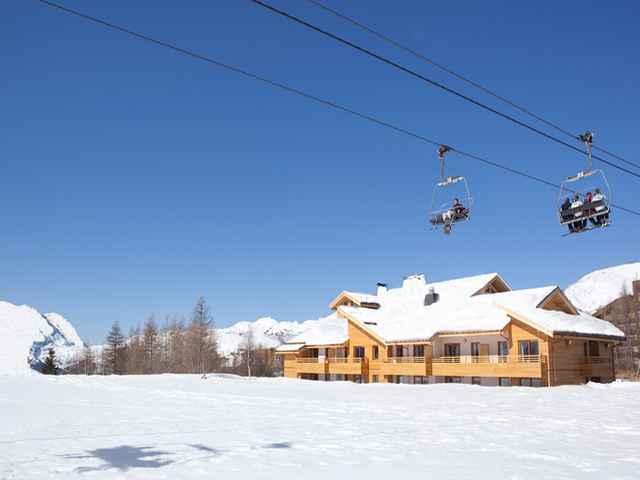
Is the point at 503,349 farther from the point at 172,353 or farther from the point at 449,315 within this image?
the point at 172,353

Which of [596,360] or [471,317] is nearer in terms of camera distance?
[596,360]

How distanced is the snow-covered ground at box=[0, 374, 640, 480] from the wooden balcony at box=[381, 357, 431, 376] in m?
22.5

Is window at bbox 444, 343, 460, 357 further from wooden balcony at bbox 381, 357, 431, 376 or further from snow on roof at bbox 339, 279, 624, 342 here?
snow on roof at bbox 339, 279, 624, 342

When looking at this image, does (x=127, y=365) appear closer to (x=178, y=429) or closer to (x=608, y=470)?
(x=178, y=429)

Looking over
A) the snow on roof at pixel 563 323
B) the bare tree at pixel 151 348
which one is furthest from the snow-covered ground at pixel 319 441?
the bare tree at pixel 151 348

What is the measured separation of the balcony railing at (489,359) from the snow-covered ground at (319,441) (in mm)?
16393

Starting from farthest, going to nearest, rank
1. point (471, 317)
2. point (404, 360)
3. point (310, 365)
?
point (310, 365), point (404, 360), point (471, 317)

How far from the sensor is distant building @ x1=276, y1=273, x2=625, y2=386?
3869 cm

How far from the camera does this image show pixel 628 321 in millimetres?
86312

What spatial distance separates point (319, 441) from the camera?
12812 mm

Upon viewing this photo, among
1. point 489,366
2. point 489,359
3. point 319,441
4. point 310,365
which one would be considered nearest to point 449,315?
point 489,359

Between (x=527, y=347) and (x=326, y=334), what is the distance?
73.8ft

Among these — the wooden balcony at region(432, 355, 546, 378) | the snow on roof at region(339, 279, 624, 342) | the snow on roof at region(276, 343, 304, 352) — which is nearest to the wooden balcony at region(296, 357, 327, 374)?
the snow on roof at region(276, 343, 304, 352)

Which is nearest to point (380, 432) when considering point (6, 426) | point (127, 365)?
point (6, 426)
